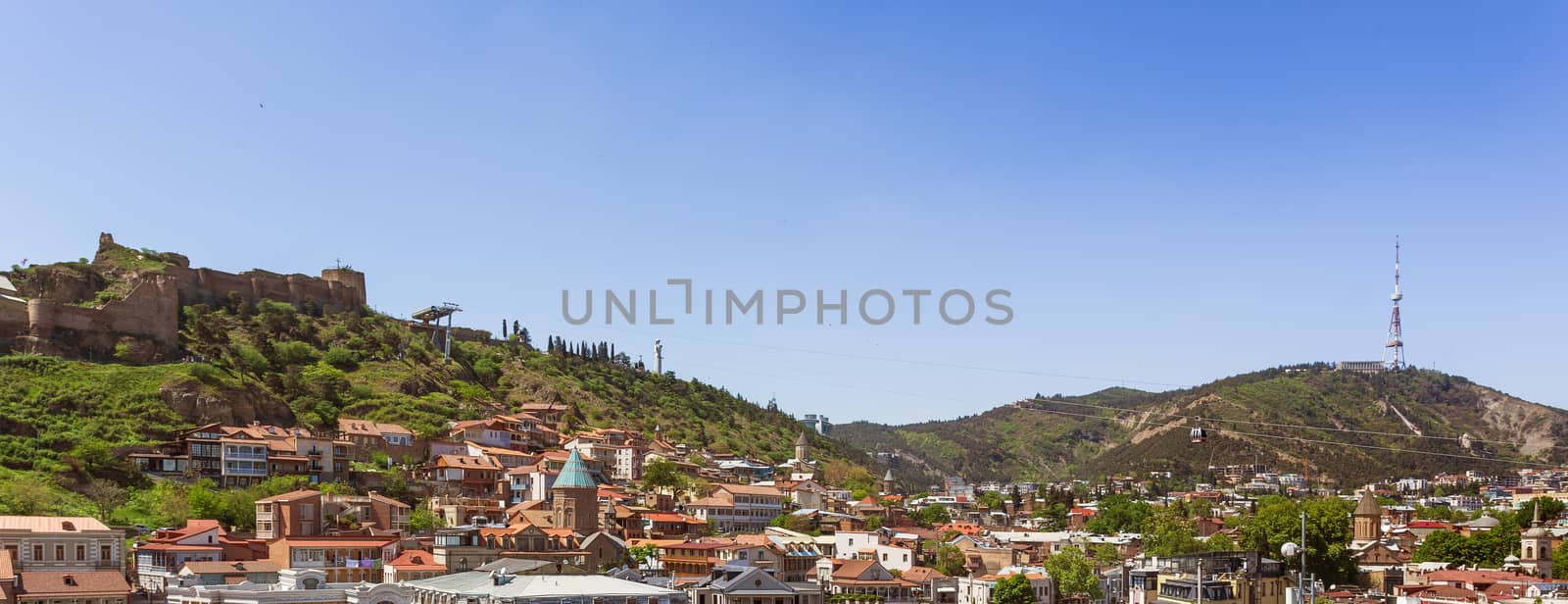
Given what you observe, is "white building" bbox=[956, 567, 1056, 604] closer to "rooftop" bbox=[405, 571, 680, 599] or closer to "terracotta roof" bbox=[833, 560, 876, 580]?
"terracotta roof" bbox=[833, 560, 876, 580]

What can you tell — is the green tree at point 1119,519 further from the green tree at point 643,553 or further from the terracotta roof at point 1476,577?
the green tree at point 643,553

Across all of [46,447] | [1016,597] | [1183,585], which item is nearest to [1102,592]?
[1016,597]

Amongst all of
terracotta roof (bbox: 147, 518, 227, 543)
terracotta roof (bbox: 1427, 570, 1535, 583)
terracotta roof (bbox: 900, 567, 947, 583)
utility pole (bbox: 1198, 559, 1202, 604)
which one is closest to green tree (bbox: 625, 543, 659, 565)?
terracotta roof (bbox: 900, 567, 947, 583)

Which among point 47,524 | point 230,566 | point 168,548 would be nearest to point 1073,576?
point 230,566

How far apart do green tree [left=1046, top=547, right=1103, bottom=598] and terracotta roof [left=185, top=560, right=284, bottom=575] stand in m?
31.0

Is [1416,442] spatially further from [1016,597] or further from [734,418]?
[1016,597]

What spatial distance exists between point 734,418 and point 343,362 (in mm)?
39580

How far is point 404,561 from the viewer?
47.6 metres

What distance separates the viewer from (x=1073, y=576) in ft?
196

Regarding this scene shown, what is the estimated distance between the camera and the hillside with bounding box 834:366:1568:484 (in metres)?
153

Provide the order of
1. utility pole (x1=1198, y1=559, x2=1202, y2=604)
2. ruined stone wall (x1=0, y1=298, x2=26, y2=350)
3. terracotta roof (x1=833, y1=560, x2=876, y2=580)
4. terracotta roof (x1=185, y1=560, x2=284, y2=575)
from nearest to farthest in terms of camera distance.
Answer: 1. utility pole (x1=1198, y1=559, x2=1202, y2=604)
2. terracotta roof (x1=185, y1=560, x2=284, y2=575)
3. terracotta roof (x1=833, y1=560, x2=876, y2=580)
4. ruined stone wall (x1=0, y1=298, x2=26, y2=350)

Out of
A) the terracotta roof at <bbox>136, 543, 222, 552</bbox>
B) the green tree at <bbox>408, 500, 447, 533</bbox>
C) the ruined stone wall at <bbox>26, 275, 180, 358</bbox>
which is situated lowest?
the green tree at <bbox>408, 500, 447, 533</bbox>

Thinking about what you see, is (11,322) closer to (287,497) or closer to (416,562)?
(287,497)

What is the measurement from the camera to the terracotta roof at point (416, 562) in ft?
155
